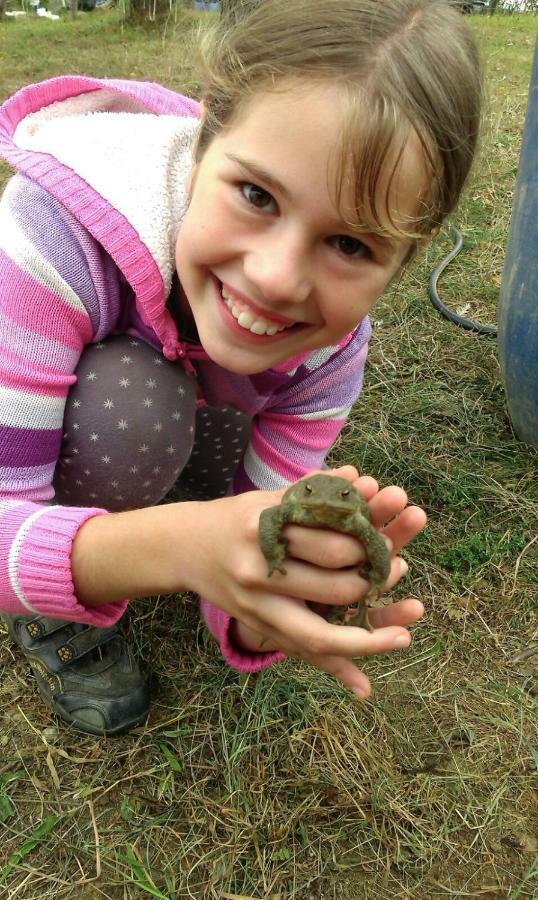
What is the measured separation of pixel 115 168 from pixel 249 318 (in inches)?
22.8

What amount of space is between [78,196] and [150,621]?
1.53 metres

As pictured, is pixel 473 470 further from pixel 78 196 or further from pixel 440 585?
pixel 78 196

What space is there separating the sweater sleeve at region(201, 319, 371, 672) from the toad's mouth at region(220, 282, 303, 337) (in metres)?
0.52

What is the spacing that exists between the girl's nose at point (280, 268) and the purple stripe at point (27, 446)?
0.76 metres

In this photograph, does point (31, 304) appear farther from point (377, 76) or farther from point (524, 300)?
point (524, 300)

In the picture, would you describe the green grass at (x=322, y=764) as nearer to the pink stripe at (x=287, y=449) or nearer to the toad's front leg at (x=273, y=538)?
the pink stripe at (x=287, y=449)

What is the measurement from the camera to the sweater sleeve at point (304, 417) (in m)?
2.46

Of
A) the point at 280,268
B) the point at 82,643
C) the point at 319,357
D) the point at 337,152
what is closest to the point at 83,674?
the point at 82,643

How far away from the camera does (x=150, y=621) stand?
272cm

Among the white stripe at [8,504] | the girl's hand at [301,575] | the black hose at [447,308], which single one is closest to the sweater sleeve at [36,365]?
the white stripe at [8,504]

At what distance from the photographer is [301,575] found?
150 centimetres

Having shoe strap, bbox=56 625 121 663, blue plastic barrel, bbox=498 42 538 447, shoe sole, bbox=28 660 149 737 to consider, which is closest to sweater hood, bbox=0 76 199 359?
shoe strap, bbox=56 625 121 663

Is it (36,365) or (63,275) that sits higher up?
(63,275)

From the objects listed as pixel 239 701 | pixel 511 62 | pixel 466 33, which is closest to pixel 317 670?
pixel 239 701
